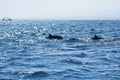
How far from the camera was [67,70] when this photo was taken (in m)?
23.5

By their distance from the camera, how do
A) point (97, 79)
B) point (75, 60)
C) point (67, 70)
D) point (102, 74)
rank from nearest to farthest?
point (97, 79), point (102, 74), point (67, 70), point (75, 60)

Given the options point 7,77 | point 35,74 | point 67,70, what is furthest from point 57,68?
point 7,77

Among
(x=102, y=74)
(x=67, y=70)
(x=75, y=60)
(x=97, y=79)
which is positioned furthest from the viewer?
(x=75, y=60)

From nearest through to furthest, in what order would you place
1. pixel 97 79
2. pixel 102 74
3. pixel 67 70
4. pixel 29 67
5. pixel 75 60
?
pixel 97 79
pixel 102 74
pixel 67 70
pixel 29 67
pixel 75 60

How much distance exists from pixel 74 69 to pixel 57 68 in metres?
1.44

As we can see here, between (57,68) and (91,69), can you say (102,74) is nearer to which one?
(91,69)

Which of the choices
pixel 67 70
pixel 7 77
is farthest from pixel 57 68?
pixel 7 77

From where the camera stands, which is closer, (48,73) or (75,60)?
(48,73)

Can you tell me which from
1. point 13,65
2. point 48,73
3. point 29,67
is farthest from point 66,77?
point 13,65

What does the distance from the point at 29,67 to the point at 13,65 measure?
2.03 meters

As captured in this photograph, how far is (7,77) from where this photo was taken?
69.2 ft

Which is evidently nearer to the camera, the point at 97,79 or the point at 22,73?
the point at 97,79

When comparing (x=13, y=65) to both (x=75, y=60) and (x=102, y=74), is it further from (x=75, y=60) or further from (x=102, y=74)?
(x=102, y=74)

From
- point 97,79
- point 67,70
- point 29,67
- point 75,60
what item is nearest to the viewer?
point 97,79
